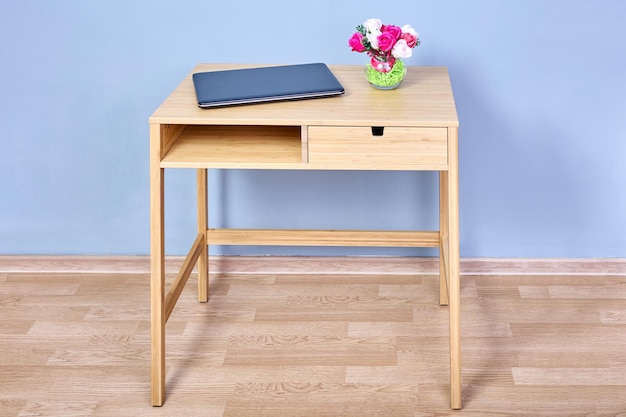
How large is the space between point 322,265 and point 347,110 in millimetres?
913

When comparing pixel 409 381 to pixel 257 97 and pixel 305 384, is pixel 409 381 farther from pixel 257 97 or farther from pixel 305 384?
pixel 257 97

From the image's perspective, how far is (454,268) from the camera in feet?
7.32

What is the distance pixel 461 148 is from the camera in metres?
2.93

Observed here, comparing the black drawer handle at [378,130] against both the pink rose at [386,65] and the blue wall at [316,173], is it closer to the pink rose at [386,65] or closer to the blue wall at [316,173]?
the pink rose at [386,65]

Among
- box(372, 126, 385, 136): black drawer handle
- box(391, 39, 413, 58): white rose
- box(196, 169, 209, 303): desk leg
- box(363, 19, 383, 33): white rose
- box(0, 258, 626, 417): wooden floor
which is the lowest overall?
box(0, 258, 626, 417): wooden floor

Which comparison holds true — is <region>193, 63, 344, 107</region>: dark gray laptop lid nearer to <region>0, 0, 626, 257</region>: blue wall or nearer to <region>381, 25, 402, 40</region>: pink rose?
<region>381, 25, 402, 40</region>: pink rose

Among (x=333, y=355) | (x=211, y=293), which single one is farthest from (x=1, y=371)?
(x=333, y=355)

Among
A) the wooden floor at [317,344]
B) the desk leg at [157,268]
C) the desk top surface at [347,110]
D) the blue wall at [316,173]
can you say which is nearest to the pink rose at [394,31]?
the desk top surface at [347,110]

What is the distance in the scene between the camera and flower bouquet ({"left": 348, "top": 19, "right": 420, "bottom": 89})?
93.5 inches

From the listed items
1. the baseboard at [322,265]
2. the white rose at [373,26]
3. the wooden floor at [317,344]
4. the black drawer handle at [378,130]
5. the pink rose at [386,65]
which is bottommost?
the wooden floor at [317,344]

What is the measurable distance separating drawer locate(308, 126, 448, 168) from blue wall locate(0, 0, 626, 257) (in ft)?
2.46

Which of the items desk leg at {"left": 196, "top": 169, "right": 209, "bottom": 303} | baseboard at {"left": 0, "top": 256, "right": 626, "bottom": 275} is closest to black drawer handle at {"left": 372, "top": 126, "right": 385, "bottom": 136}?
desk leg at {"left": 196, "top": 169, "right": 209, "bottom": 303}

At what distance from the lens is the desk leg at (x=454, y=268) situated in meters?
2.16

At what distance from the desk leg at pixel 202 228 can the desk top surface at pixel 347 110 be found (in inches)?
15.0
